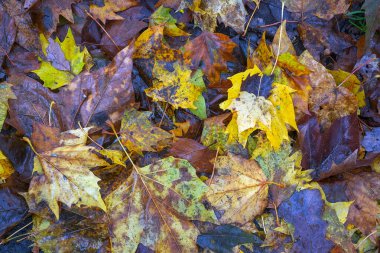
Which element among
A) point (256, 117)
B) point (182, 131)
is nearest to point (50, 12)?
point (182, 131)

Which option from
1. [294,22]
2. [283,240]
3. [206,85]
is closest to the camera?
[283,240]

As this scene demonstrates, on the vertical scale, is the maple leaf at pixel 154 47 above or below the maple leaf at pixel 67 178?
above

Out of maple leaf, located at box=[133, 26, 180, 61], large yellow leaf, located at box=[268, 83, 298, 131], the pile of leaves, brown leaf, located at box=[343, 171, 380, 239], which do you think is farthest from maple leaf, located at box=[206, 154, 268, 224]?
maple leaf, located at box=[133, 26, 180, 61]

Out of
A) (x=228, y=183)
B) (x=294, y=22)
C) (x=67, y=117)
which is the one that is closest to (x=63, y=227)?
(x=67, y=117)

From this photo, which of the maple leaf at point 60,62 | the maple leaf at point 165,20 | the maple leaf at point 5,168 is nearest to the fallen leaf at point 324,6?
the maple leaf at point 165,20

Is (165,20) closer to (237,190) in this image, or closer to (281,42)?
(281,42)

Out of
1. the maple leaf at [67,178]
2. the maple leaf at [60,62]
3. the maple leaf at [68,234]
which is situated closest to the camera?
the maple leaf at [67,178]

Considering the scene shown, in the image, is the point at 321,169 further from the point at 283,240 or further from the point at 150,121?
the point at 150,121

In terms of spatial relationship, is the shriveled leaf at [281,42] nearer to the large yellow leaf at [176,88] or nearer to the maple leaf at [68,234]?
the large yellow leaf at [176,88]
